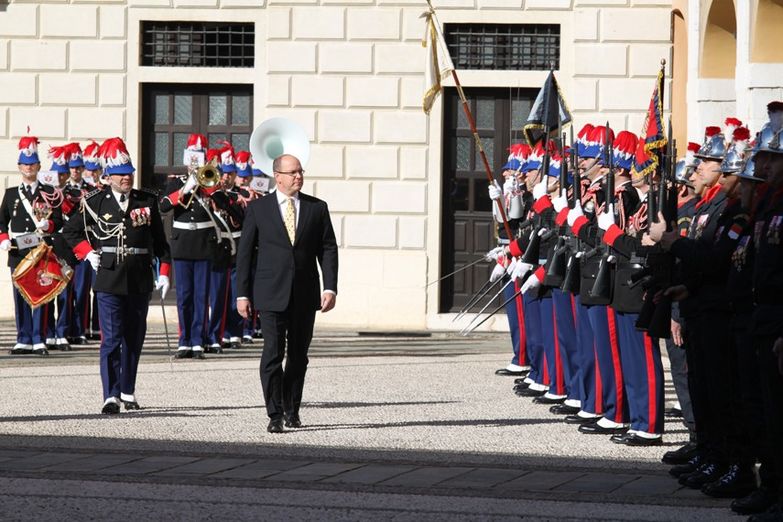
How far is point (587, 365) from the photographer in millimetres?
12500

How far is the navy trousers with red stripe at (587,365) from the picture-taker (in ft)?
40.7

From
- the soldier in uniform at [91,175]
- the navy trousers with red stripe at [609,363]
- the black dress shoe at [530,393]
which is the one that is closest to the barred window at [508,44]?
the soldier in uniform at [91,175]

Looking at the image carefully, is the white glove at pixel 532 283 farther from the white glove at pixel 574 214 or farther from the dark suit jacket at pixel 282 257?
the dark suit jacket at pixel 282 257

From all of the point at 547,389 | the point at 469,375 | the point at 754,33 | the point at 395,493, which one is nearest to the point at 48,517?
the point at 395,493

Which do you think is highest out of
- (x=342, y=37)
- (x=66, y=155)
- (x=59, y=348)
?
(x=342, y=37)

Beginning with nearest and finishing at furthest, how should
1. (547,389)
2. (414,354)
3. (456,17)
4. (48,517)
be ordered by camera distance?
(48,517), (547,389), (414,354), (456,17)

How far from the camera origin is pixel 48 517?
8.46 meters

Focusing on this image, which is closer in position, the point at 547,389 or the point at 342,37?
the point at 547,389

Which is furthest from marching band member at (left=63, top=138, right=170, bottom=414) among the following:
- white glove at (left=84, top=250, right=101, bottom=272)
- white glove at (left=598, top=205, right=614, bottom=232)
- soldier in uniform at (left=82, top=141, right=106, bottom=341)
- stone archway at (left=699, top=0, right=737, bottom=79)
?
stone archway at (left=699, top=0, right=737, bottom=79)

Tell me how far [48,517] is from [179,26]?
15320mm

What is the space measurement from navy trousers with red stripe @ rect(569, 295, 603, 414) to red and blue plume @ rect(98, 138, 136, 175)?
10.8 feet

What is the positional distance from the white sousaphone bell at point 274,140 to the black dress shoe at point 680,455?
12.6ft

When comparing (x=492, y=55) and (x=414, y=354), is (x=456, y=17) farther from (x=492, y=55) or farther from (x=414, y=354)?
(x=414, y=354)

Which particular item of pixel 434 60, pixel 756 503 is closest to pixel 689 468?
pixel 756 503
